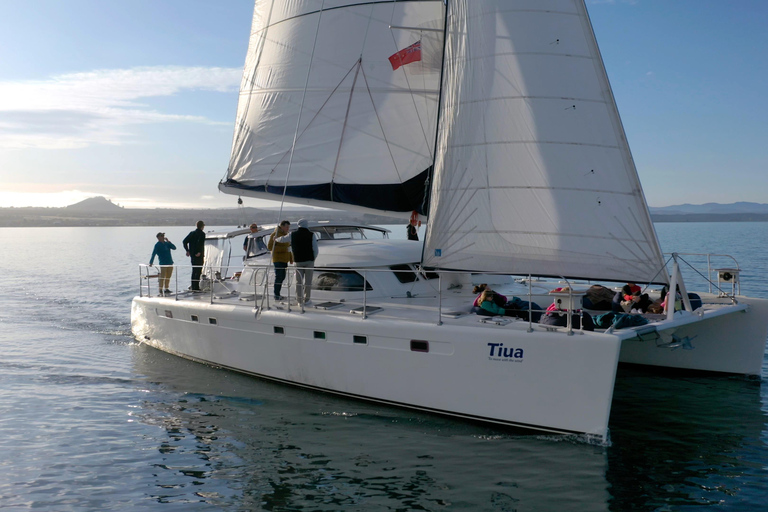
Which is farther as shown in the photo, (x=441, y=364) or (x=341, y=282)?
(x=341, y=282)

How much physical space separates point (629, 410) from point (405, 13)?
9027 mm

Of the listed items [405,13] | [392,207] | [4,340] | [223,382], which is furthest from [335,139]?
[4,340]

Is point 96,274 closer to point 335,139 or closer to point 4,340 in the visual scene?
point 4,340

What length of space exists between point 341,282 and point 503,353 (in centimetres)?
438

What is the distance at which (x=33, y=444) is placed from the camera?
365 inches

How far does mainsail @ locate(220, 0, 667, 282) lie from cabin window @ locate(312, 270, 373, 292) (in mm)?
1798

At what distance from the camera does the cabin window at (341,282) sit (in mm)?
12266

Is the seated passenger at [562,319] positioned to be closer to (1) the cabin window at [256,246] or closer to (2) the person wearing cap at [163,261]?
(1) the cabin window at [256,246]

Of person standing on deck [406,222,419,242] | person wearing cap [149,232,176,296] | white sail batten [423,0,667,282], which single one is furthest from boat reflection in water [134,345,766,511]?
person standing on deck [406,222,419,242]

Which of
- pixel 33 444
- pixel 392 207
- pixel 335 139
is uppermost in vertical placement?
pixel 335 139

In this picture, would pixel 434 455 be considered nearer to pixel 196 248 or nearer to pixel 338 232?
pixel 338 232

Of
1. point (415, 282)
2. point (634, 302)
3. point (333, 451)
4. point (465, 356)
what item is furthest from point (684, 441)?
point (415, 282)

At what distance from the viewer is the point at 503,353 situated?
8.84 meters

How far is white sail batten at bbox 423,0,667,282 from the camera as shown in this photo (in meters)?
9.63
